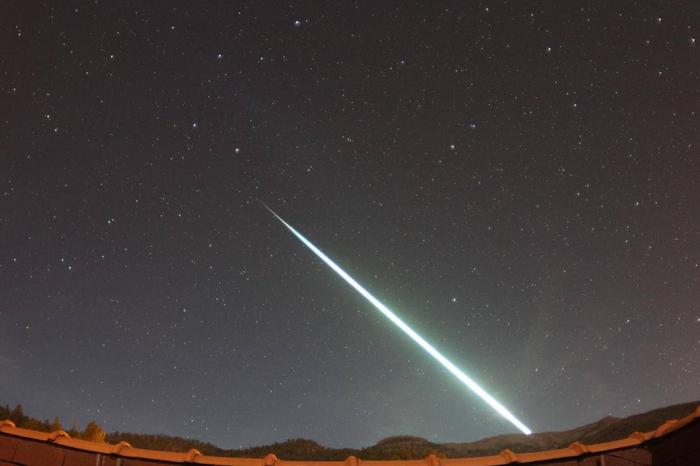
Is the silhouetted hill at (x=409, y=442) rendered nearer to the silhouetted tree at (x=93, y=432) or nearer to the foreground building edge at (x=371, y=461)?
the silhouetted tree at (x=93, y=432)

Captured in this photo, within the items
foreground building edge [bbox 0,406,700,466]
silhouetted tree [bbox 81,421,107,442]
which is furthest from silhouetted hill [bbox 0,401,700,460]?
foreground building edge [bbox 0,406,700,466]

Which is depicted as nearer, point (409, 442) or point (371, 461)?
point (371, 461)

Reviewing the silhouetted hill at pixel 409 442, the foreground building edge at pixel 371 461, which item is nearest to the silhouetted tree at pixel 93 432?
the silhouetted hill at pixel 409 442

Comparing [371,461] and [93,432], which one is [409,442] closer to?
[93,432]

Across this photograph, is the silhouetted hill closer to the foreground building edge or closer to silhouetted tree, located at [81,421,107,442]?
silhouetted tree, located at [81,421,107,442]

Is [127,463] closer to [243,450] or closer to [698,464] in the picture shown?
[698,464]

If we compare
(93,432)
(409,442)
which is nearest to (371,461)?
(93,432)
